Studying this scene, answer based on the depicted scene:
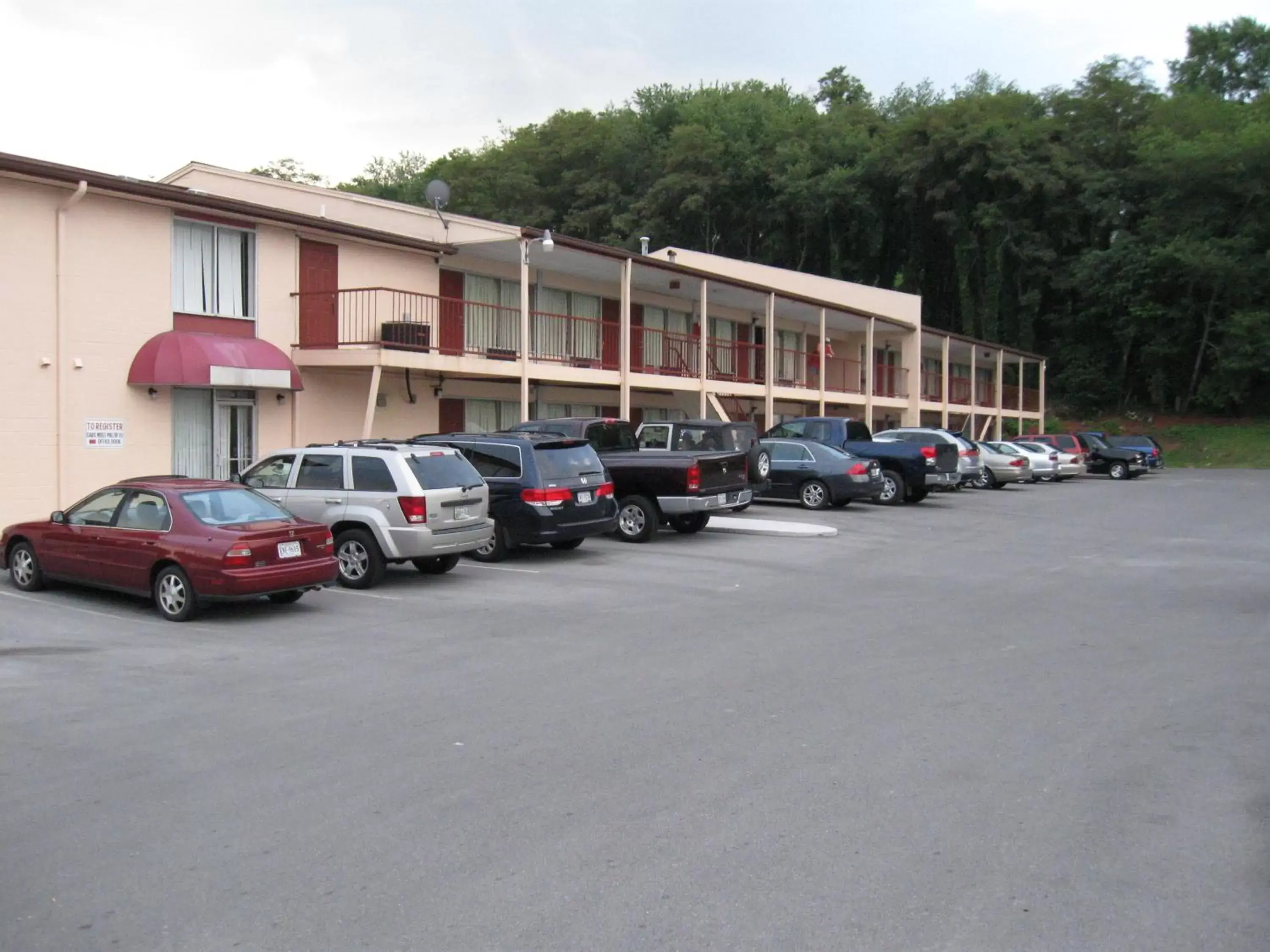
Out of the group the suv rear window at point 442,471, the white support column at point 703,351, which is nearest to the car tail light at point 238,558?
the suv rear window at point 442,471

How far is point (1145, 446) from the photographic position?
45031mm

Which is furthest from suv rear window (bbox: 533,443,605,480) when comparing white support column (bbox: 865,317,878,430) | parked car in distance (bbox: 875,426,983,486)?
white support column (bbox: 865,317,878,430)

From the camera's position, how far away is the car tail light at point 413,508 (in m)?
13.6

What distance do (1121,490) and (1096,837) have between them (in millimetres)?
31448

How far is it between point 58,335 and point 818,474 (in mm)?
14756

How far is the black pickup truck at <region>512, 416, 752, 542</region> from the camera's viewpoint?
18.4 metres

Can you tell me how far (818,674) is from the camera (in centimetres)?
901

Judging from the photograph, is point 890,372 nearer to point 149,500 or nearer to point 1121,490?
point 1121,490

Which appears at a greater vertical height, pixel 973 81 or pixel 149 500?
pixel 973 81

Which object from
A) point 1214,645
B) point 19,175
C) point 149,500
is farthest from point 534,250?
point 1214,645

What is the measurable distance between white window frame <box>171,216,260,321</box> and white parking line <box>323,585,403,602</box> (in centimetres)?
786

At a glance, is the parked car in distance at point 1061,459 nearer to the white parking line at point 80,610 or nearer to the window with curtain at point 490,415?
the window with curtain at point 490,415

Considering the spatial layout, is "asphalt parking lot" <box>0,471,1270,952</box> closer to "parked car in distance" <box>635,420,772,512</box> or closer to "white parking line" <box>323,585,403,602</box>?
"white parking line" <box>323,585,403,602</box>

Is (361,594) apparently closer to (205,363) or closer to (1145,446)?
(205,363)
